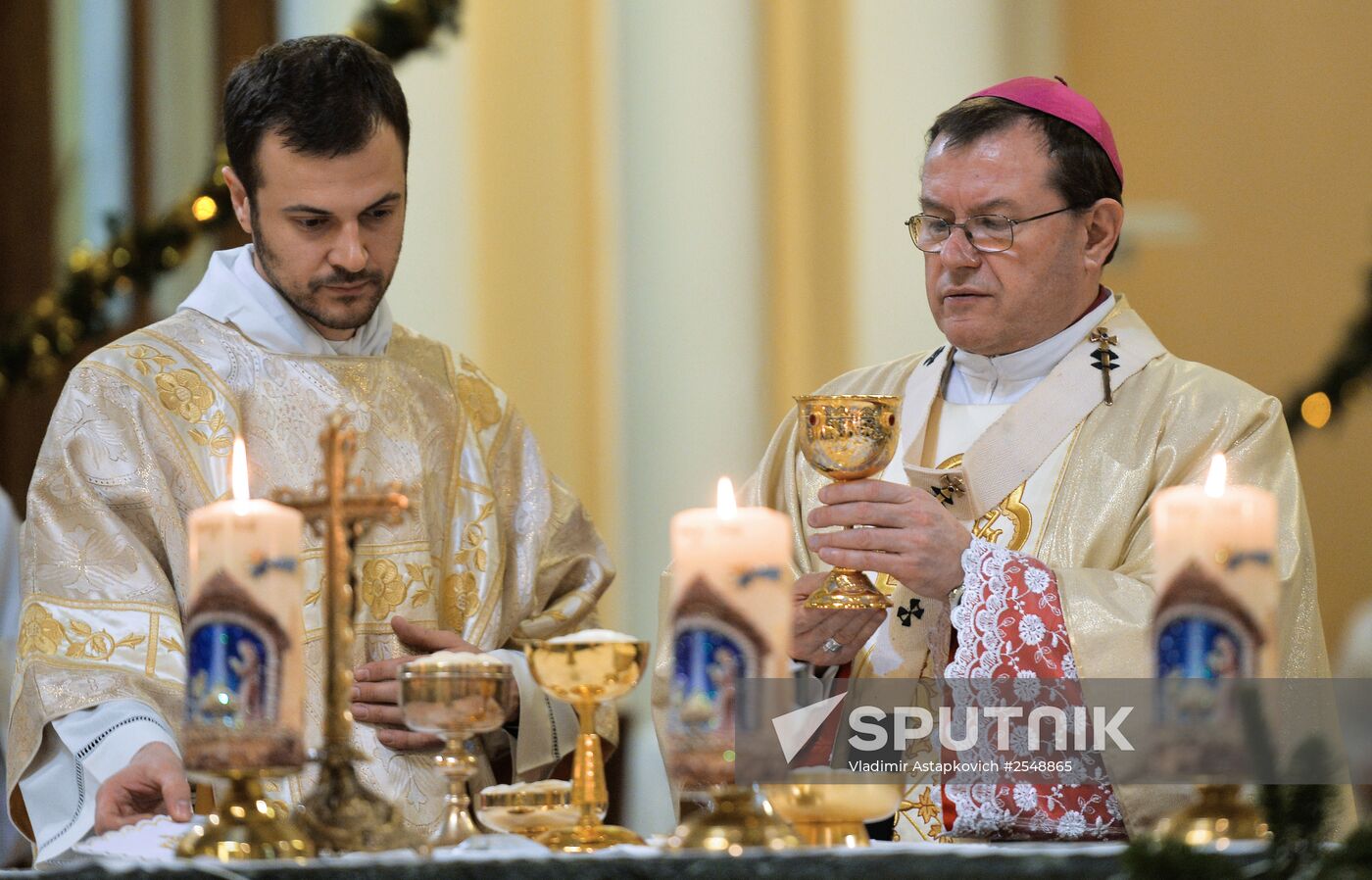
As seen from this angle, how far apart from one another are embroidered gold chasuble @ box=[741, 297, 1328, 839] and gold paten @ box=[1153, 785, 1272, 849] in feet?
3.63

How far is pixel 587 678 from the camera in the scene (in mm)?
2166

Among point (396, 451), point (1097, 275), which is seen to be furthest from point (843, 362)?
point (396, 451)

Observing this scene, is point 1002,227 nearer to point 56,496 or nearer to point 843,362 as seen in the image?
point 56,496

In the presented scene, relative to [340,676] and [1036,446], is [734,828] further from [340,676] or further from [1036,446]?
[1036,446]

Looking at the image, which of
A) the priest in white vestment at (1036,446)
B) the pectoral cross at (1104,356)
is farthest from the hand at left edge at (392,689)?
the pectoral cross at (1104,356)

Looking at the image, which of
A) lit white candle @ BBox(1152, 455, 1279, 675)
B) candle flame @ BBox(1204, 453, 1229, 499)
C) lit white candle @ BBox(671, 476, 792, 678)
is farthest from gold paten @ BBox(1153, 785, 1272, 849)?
lit white candle @ BBox(671, 476, 792, 678)

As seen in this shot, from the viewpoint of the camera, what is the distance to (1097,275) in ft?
12.4

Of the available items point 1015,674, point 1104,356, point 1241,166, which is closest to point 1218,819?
point 1015,674

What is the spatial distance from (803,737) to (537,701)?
46cm

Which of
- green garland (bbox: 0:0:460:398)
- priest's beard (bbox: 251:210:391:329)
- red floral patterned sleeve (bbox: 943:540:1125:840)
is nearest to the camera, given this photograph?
red floral patterned sleeve (bbox: 943:540:1125:840)

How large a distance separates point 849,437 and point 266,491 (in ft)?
4.02

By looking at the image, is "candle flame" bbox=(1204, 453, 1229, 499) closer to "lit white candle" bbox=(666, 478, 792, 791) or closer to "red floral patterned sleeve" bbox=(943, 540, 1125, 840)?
"lit white candle" bbox=(666, 478, 792, 791)

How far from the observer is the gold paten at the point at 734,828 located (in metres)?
1.99

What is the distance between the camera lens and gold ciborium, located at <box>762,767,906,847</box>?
221 centimetres
